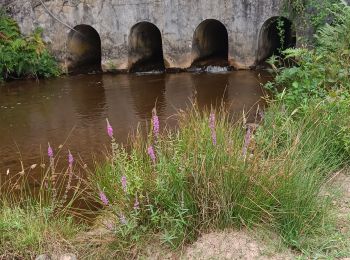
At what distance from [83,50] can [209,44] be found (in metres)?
3.42

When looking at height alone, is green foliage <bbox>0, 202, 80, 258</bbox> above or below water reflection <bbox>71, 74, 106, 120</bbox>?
above

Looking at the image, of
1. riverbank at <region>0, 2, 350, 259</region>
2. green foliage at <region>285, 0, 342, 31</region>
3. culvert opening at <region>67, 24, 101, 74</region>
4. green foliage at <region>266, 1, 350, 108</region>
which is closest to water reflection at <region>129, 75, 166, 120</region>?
culvert opening at <region>67, 24, 101, 74</region>

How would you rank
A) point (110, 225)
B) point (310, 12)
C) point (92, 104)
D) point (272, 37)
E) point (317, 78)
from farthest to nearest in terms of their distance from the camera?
1. point (272, 37)
2. point (310, 12)
3. point (92, 104)
4. point (317, 78)
5. point (110, 225)

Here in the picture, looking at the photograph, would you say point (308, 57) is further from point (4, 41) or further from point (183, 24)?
point (4, 41)

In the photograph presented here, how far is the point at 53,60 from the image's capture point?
12023 mm

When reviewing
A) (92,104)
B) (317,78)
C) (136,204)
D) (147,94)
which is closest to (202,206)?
(136,204)

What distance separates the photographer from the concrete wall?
10.7 metres

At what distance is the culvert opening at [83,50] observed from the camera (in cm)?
1222

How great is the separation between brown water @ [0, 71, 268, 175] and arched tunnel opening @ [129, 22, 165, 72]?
2.60 ft

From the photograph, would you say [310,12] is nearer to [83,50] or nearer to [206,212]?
[83,50]

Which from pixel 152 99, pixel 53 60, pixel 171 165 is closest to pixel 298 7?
pixel 152 99

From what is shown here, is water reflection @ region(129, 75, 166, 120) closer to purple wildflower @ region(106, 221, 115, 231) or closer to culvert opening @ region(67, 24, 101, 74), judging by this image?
culvert opening @ region(67, 24, 101, 74)

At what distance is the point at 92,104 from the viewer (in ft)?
30.0

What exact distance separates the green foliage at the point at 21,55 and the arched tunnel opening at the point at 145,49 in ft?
6.49
